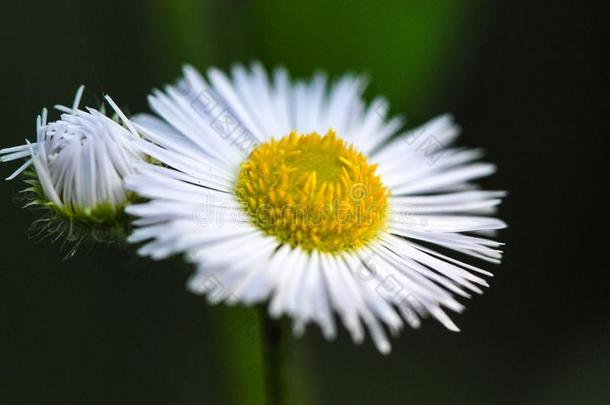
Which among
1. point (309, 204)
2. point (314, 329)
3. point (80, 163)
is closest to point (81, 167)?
point (80, 163)

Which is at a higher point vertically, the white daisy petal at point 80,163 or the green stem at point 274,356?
the white daisy petal at point 80,163

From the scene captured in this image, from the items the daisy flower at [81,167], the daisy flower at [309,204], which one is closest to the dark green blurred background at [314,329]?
the daisy flower at [309,204]

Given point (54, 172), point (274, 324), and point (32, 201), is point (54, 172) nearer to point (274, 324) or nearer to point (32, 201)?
point (32, 201)

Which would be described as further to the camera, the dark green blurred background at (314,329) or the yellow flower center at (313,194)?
the dark green blurred background at (314,329)

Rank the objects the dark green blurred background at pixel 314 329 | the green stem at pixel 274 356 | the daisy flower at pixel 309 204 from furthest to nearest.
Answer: the dark green blurred background at pixel 314 329 < the green stem at pixel 274 356 < the daisy flower at pixel 309 204

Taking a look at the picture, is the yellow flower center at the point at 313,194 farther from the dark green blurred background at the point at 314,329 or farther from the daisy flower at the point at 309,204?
the dark green blurred background at the point at 314,329

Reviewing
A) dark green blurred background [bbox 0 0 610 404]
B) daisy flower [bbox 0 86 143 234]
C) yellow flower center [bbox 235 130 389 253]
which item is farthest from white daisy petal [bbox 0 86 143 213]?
dark green blurred background [bbox 0 0 610 404]

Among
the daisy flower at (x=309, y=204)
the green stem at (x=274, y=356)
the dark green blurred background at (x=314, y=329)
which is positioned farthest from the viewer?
the dark green blurred background at (x=314, y=329)
